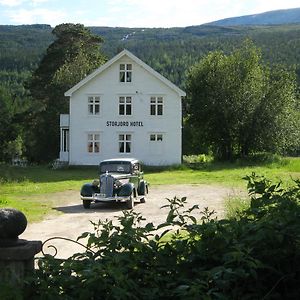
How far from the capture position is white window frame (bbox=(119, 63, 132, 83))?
136ft

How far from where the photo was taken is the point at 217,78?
43469 mm

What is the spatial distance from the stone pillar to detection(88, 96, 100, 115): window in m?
37.1

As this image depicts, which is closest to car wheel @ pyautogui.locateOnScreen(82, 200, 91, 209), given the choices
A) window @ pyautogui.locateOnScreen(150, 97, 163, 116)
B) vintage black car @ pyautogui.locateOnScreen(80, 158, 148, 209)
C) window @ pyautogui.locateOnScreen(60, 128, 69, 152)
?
vintage black car @ pyautogui.locateOnScreen(80, 158, 148, 209)

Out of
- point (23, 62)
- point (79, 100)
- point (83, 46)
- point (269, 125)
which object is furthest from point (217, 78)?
point (23, 62)

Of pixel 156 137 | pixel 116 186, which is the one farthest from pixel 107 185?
pixel 156 137

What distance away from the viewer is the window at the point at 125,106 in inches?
1636

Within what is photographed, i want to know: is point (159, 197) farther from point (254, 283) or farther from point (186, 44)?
point (186, 44)

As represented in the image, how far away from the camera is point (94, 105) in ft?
137

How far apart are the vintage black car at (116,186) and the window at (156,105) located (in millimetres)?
20845

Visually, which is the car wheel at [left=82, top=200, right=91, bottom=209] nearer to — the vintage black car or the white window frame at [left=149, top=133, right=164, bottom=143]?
the vintage black car

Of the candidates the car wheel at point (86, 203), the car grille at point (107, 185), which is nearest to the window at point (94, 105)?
the car grille at point (107, 185)

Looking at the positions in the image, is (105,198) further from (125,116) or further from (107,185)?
(125,116)

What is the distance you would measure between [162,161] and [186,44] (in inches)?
6094

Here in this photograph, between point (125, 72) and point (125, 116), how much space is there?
3.12m
